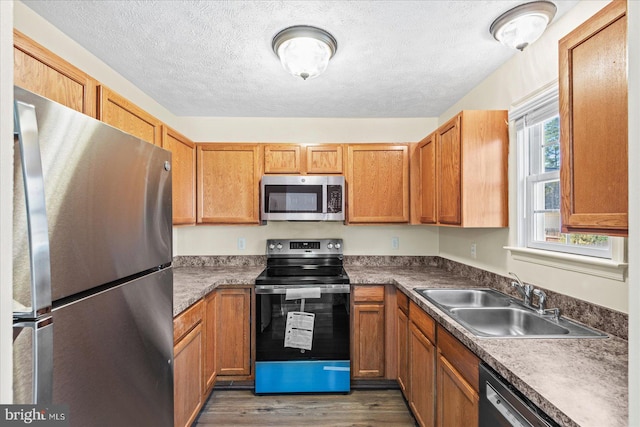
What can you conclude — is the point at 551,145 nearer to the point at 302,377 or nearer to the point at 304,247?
the point at 304,247

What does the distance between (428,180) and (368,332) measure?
134 centimetres

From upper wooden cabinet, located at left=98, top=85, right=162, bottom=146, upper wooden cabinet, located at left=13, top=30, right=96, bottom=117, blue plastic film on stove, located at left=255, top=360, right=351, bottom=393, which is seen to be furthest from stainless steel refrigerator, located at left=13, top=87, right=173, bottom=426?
blue plastic film on stove, located at left=255, top=360, right=351, bottom=393

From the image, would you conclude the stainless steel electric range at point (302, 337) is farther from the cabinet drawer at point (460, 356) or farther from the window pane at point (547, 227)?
the window pane at point (547, 227)

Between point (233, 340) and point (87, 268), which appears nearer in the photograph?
point (87, 268)

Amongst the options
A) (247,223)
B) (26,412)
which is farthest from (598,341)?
(247,223)

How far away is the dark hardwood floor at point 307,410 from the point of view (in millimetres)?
2160

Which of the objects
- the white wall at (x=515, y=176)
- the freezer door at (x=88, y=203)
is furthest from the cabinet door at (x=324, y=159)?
the freezer door at (x=88, y=203)

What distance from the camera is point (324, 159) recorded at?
2.89m

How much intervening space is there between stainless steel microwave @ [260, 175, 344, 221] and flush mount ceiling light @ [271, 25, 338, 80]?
1.08 meters

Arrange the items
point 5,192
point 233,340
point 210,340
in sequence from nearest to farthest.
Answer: point 5,192, point 210,340, point 233,340

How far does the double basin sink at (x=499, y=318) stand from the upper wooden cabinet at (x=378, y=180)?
0.96 metres

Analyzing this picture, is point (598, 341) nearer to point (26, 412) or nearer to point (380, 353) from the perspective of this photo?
point (380, 353)

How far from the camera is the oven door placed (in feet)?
8.01

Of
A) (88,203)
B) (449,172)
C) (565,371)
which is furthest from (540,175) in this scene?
(88,203)
